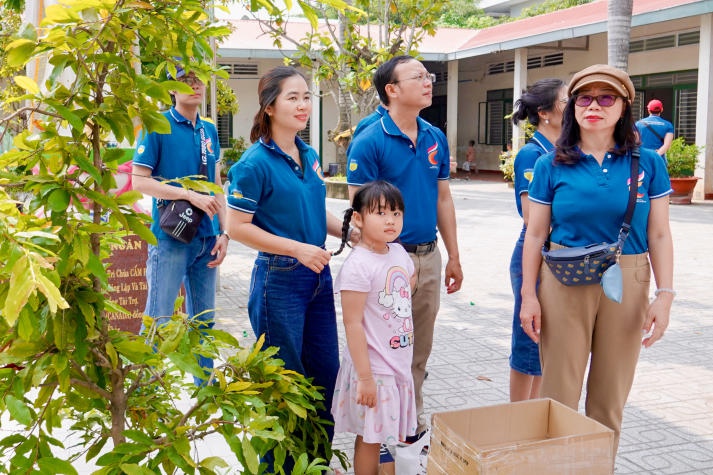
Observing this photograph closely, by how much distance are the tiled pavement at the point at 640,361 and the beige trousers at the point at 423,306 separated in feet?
1.94

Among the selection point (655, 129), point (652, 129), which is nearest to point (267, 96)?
point (652, 129)

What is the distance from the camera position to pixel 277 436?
7.23 ft

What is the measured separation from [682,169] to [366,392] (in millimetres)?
14936

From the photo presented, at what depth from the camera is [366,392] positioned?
3.39m

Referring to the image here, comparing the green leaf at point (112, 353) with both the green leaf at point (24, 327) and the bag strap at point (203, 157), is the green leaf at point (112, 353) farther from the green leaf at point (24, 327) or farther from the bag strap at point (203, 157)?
the bag strap at point (203, 157)

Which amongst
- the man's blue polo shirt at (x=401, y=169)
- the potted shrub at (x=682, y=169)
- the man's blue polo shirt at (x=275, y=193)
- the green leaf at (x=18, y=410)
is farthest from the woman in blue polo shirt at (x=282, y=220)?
the potted shrub at (x=682, y=169)

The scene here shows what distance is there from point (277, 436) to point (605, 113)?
2038 mm

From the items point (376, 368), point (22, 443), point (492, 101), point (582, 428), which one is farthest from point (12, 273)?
point (492, 101)

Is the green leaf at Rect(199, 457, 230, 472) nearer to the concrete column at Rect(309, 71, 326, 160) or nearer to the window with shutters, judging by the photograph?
the concrete column at Rect(309, 71, 326, 160)

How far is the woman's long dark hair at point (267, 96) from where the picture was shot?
353cm

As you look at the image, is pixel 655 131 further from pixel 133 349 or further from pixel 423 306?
pixel 133 349

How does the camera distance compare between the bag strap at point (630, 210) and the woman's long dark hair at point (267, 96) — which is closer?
the bag strap at point (630, 210)

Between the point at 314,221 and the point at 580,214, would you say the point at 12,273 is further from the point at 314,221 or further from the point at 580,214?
the point at 580,214

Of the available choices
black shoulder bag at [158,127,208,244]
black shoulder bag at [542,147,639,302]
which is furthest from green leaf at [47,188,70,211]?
black shoulder bag at [158,127,208,244]
